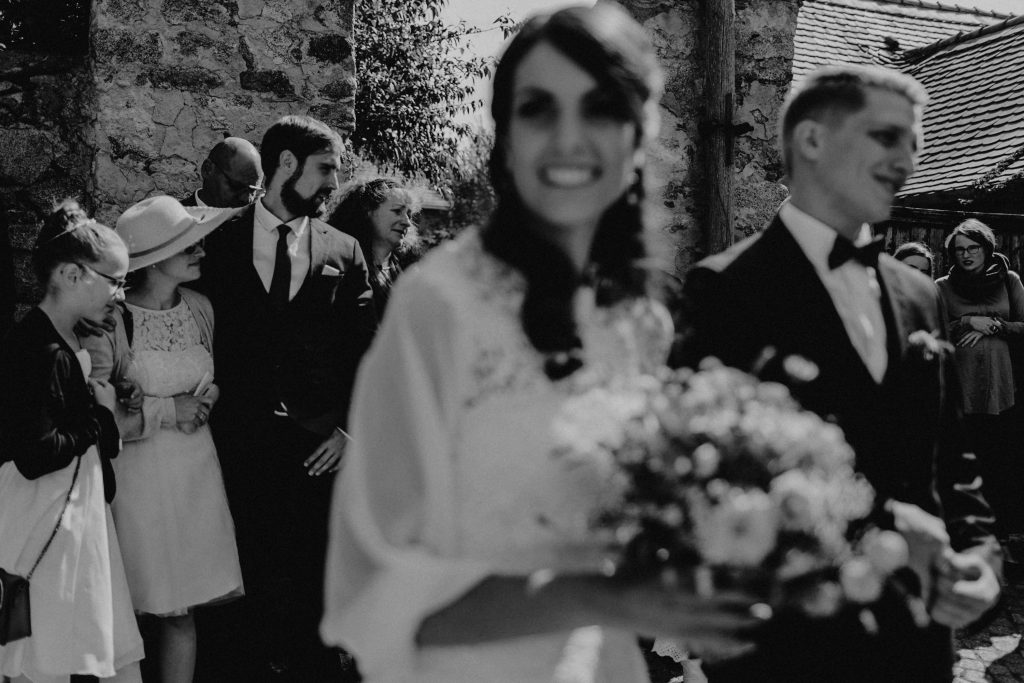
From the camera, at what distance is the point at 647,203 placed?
175 cm

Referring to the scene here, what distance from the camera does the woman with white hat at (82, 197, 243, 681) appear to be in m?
3.61

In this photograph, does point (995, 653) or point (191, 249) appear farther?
point (995, 653)

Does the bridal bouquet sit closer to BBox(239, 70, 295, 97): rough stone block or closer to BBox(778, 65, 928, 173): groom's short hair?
BBox(778, 65, 928, 173): groom's short hair

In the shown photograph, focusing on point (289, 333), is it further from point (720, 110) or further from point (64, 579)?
point (720, 110)

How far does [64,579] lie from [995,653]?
4.35 m

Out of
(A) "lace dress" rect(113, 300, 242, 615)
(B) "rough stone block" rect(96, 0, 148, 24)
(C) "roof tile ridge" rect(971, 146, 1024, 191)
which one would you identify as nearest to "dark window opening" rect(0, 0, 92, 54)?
(B) "rough stone block" rect(96, 0, 148, 24)

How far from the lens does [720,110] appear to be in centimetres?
648

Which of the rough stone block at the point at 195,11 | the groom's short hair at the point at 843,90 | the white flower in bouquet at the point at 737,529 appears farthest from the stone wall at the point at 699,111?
the white flower in bouquet at the point at 737,529

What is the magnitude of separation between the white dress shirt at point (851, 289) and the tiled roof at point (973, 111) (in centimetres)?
998

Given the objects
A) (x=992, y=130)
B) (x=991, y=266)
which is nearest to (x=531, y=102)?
(x=991, y=266)

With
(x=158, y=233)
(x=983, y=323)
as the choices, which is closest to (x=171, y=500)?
(x=158, y=233)

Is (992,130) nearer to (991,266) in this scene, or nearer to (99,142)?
(991,266)

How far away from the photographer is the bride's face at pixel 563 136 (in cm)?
147

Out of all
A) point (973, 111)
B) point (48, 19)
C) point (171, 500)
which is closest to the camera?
point (171, 500)
